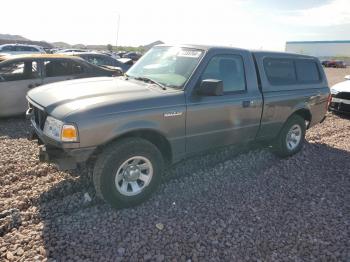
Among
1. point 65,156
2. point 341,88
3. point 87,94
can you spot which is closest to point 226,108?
point 87,94

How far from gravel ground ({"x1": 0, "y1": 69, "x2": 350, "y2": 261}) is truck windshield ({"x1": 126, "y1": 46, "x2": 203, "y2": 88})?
1445mm

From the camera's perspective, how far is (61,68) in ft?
25.4

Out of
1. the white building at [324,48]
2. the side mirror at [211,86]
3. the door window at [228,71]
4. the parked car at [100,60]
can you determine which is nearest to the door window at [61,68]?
the parked car at [100,60]

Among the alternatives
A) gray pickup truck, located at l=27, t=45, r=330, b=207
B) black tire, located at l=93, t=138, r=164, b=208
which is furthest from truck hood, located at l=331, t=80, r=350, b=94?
black tire, located at l=93, t=138, r=164, b=208

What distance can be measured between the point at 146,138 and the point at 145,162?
299mm

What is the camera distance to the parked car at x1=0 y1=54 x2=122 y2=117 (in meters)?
7.02

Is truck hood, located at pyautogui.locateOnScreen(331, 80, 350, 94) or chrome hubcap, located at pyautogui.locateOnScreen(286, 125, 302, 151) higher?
truck hood, located at pyautogui.locateOnScreen(331, 80, 350, 94)

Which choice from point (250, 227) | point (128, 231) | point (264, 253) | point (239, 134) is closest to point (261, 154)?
point (239, 134)

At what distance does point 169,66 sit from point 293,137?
293 centimetres

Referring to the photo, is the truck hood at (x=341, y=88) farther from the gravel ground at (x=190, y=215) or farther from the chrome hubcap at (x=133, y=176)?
the chrome hubcap at (x=133, y=176)

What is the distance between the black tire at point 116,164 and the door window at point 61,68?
4.83 meters

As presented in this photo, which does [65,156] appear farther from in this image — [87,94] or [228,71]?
[228,71]

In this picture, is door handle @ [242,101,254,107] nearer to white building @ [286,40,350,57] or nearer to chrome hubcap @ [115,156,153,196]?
chrome hubcap @ [115,156,153,196]

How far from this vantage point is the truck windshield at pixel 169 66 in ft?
13.5
